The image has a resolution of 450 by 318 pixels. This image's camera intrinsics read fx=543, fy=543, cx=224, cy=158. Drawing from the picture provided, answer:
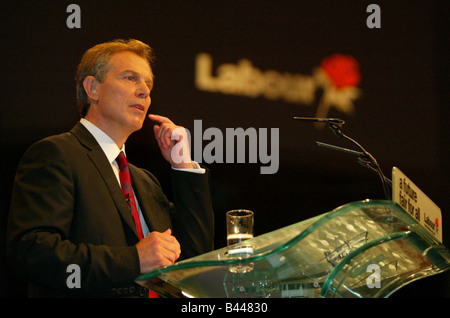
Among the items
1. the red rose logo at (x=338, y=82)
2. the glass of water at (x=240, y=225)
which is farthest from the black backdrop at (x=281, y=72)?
the glass of water at (x=240, y=225)

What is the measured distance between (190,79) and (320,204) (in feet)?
3.23

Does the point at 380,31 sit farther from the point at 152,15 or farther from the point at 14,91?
the point at 14,91

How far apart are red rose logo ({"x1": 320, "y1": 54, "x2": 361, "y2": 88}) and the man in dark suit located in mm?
1113

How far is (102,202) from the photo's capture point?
179cm

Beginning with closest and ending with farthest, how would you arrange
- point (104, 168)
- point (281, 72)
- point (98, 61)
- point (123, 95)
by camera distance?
1. point (104, 168)
2. point (123, 95)
3. point (98, 61)
4. point (281, 72)

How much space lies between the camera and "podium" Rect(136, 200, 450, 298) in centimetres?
107

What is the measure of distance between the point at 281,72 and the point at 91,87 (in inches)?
44.2

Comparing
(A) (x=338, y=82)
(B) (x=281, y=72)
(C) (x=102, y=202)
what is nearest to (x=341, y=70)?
(A) (x=338, y=82)

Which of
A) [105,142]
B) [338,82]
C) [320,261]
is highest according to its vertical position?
[338,82]

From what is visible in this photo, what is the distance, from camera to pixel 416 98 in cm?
306

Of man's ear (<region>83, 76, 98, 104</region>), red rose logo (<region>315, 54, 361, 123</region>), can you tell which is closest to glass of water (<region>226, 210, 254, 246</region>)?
man's ear (<region>83, 76, 98, 104</region>)

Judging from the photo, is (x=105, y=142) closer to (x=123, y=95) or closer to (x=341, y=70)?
(x=123, y=95)

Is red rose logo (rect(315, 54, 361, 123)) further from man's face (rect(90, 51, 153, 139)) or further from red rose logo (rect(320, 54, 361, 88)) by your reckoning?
man's face (rect(90, 51, 153, 139))
